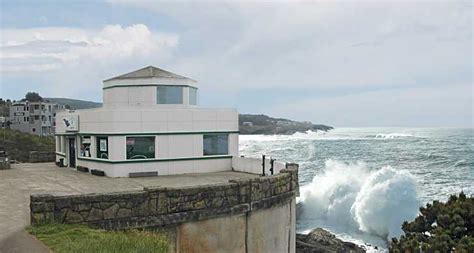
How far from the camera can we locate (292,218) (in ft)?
56.2

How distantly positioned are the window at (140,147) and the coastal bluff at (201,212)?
20.3 feet

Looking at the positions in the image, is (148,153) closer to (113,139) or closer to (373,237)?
(113,139)

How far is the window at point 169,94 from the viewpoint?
22.8 meters

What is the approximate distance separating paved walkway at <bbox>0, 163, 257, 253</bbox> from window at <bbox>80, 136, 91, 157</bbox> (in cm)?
85

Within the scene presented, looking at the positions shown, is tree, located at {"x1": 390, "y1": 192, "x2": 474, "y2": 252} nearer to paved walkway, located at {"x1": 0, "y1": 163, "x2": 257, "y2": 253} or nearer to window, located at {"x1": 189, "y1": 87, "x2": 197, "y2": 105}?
paved walkway, located at {"x1": 0, "y1": 163, "x2": 257, "y2": 253}

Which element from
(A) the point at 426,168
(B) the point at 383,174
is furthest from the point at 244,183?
(A) the point at 426,168

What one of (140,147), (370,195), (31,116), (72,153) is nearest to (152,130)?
(140,147)

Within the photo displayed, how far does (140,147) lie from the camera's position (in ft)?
66.1

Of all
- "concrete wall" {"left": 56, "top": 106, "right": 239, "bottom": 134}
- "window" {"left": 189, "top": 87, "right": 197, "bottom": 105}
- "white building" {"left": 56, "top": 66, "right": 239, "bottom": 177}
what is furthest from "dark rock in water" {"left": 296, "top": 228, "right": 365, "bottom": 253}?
"window" {"left": 189, "top": 87, "right": 197, "bottom": 105}

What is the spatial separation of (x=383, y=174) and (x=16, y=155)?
109ft

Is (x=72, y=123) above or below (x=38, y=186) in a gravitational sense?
above

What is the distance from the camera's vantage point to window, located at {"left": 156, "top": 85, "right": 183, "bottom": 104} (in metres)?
22.8

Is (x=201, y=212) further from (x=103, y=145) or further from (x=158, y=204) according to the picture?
(x=103, y=145)

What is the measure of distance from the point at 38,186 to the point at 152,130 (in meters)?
4.66
